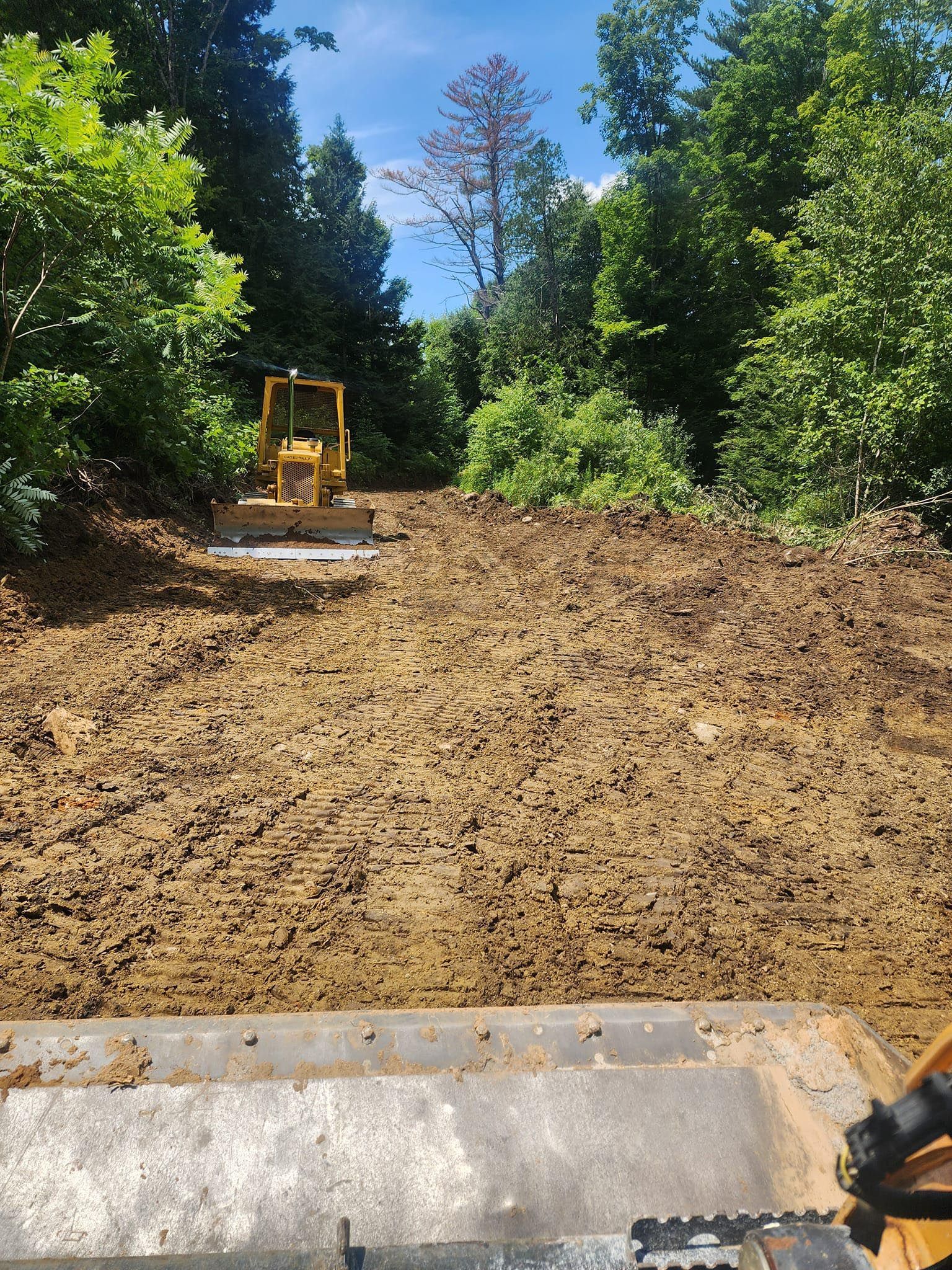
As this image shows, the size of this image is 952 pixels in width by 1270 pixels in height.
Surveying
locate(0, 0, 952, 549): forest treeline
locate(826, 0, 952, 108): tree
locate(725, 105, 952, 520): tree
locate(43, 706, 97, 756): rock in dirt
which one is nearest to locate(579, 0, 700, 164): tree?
locate(0, 0, 952, 549): forest treeline

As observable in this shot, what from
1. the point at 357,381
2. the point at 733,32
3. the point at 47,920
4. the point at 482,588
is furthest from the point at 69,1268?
the point at 733,32

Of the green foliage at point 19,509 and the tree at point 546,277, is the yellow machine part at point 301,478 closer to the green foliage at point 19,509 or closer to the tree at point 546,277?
the green foliage at point 19,509

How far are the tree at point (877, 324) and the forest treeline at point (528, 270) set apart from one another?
6 centimetres

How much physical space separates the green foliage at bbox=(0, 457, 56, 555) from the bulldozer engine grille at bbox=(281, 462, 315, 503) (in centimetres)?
410

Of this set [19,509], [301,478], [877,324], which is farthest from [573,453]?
[19,509]

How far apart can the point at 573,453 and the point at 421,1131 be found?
14.8 m

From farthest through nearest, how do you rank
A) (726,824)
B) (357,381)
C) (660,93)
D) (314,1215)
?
1. (660,93)
2. (357,381)
3. (726,824)
4. (314,1215)

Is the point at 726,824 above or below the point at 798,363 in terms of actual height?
below

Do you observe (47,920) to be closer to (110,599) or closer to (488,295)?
(110,599)

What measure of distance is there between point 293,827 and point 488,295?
1140 inches

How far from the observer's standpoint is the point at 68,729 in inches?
145

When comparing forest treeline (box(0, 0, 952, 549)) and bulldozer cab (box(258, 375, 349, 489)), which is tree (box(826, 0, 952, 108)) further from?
bulldozer cab (box(258, 375, 349, 489))

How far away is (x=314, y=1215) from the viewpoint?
4.71 ft

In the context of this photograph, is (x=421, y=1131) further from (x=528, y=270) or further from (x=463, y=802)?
(x=528, y=270)
